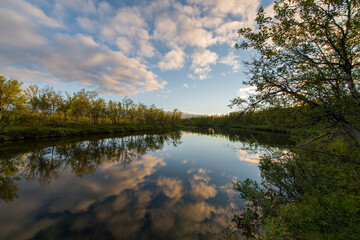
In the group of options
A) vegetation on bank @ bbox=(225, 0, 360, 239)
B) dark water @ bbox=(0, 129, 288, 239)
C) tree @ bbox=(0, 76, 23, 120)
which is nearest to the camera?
vegetation on bank @ bbox=(225, 0, 360, 239)

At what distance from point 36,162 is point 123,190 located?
A: 39.6 feet

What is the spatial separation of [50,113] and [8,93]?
17.1m

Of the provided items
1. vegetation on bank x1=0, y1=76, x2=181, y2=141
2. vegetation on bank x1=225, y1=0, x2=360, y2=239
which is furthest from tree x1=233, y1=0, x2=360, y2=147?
vegetation on bank x1=0, y1=76, x2=181, y2=141

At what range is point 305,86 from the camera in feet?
14.1

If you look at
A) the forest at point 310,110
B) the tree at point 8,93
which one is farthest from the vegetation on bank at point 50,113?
the forest at point 310,110

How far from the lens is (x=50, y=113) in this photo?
40844mm

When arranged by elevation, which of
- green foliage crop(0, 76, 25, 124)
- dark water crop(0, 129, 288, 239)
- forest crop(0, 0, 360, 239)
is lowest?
dark water crop(0, 129, 288, 239)

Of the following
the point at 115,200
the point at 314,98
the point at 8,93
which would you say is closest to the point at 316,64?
the point at 314,98

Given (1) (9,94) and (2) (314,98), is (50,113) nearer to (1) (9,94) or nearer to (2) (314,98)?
(1) (9,94)

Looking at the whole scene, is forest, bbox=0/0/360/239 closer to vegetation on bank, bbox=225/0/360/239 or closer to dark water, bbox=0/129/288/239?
vegetation on bank, bbox=225/0/360/239

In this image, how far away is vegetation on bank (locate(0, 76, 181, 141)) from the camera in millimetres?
25562

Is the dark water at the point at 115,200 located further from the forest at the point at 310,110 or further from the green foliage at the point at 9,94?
the green foliage at the point at 9,94

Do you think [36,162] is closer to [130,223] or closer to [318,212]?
[130,223]

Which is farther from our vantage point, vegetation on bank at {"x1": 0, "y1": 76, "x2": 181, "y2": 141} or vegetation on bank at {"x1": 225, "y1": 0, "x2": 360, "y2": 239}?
→ vegetation on bank at {"x1": 0, "y1": 76, "x2": 181, "y2": 141}
